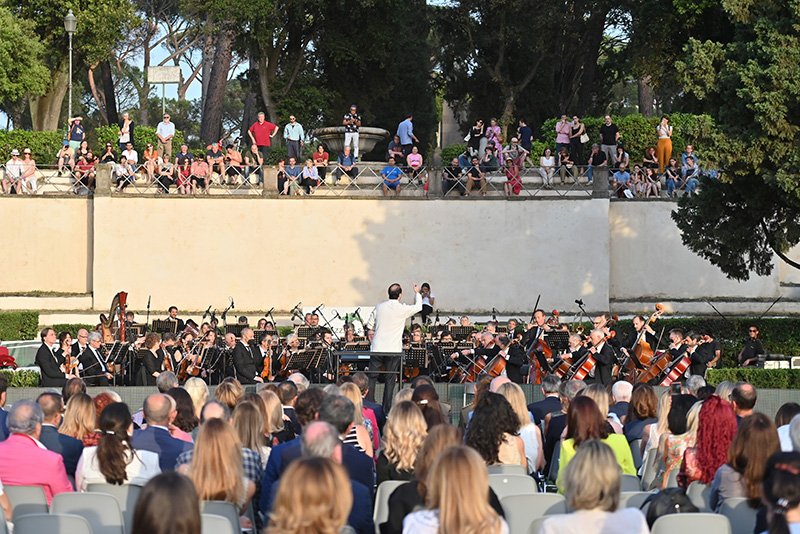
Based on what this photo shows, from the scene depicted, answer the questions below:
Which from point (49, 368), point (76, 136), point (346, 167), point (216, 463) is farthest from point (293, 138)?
point (216, 463)

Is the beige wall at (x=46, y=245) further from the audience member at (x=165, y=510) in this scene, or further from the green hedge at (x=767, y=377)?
the audience member at (x=165, y=510)

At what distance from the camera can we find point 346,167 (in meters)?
30.1

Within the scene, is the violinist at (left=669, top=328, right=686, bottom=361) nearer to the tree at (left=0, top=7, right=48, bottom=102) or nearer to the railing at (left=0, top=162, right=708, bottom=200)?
the railing at (left=0, top=162, right=708, bottom=200)

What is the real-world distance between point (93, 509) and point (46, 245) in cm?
2513

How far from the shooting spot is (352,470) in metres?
7.33

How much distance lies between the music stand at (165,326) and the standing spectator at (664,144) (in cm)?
1346

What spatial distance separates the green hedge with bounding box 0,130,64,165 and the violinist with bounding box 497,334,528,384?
18.8 meters

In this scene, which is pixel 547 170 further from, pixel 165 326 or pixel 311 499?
pixel 311 499

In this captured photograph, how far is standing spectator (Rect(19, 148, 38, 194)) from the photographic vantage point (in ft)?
99.2

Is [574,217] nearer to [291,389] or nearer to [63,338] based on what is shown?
[63,338]

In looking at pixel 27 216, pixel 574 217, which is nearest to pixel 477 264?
pixel 574 217

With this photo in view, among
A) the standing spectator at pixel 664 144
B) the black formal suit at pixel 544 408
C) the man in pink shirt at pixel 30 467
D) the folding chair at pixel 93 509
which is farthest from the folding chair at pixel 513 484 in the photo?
the standing spectator at pixel 664 144

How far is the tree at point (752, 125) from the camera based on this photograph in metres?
20.8

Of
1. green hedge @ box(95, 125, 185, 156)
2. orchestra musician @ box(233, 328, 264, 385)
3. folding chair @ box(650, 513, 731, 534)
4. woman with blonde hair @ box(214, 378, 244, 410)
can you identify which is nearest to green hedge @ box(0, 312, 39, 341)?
green hedge @ box(95, 125, 185, 156)
